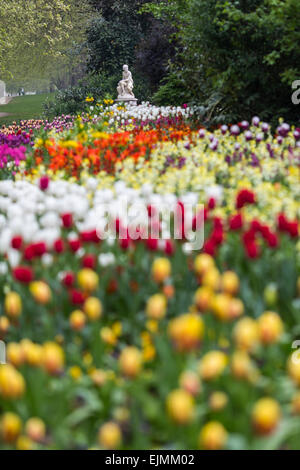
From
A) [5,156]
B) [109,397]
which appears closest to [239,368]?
[109,397]

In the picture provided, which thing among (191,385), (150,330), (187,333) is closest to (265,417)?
(191,385)

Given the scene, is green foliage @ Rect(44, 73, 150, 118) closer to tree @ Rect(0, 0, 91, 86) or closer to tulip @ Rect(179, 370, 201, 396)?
tree @ Rect(0, 0, 91, 86)

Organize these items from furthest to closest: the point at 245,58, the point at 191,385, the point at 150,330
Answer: the point at 245,58
the point at 150,330
the point at 191,385

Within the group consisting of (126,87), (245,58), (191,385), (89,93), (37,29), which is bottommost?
(191,385)

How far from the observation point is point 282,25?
354 inches

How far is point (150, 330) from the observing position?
9.48 ft

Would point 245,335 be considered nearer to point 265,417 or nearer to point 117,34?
point 265,417

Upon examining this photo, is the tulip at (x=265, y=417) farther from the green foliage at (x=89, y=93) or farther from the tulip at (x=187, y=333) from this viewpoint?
the green foliage at (x=89, y=93)

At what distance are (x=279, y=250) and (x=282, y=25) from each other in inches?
258

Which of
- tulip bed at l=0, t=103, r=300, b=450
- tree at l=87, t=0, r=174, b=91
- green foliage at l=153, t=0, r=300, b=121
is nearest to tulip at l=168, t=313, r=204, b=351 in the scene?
tulip bed at l=0, t=103, r=300, b=450

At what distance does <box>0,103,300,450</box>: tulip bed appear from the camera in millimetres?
2113

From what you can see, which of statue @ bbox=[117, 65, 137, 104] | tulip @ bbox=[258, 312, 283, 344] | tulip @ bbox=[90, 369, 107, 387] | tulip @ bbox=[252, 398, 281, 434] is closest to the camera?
tulip @ bbox=[252, 398, 281, 434]

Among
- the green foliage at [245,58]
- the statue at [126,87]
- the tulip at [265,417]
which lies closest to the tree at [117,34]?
the statue at [126,87]

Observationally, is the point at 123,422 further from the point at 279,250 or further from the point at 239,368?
the point at 279,250
